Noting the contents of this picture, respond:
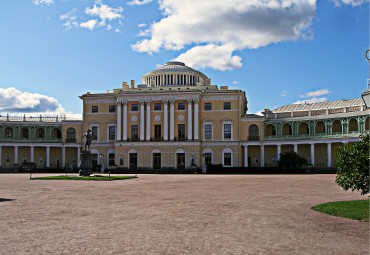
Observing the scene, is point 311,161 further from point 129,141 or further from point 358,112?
point 129,141

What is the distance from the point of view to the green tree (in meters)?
13.3

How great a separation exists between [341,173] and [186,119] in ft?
173

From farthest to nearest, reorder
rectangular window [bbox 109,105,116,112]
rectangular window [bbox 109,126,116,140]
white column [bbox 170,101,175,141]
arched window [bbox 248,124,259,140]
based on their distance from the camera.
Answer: rectangular window [bbox 109,105,116,112], rectangular window [bbox 109,126,116,140], arched window [bbox 248,124,259,140], white column [bbox 170,101,175,141]

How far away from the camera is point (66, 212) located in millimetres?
14469

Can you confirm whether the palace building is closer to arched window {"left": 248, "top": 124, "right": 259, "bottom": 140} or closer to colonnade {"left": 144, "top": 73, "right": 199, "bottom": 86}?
arched window {"left": 248, "top": 124, "right": 259, "bottom": 140}

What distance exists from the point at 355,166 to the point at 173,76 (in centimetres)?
6304

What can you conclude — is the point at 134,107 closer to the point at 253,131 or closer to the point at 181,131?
the point at 181,131

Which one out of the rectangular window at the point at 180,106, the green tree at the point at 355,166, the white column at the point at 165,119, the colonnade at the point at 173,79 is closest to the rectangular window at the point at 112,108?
the colonnade at the point at 173,79

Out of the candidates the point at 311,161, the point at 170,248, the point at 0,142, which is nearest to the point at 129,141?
the point at 0,142

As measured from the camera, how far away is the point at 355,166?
534 inches

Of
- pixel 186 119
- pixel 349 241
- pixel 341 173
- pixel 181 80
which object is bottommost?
pixel 349 241

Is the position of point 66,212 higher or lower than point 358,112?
lower

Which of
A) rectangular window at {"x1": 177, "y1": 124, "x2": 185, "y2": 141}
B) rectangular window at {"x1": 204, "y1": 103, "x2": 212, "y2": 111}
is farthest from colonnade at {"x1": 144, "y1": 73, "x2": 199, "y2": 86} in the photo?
rectangular window at {"x1": 177, "y1": 124, "x2": 185, "y2": 141}

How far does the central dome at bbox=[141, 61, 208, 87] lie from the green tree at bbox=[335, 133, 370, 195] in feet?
197
